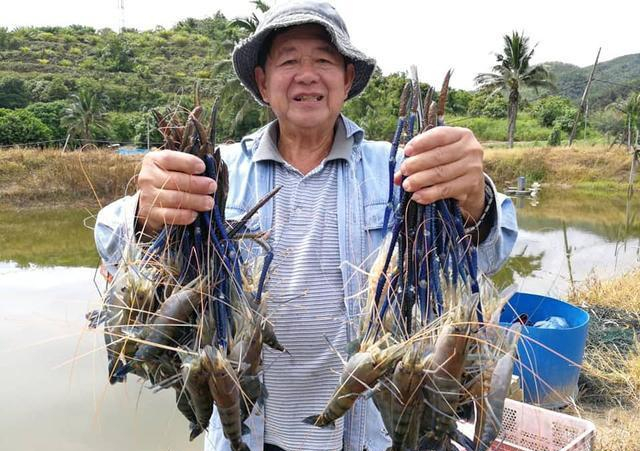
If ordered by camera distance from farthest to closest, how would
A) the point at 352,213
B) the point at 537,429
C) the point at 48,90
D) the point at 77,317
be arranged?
the point at 48,90
the point at 77,317
the point at 537,429
the point at 352,213

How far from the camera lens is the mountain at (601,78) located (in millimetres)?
79062

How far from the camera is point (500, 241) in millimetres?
1910

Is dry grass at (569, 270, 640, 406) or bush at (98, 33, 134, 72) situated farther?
bush at (98, 33, 134, 72)

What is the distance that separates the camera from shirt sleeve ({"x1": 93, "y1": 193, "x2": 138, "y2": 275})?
1.79 metres

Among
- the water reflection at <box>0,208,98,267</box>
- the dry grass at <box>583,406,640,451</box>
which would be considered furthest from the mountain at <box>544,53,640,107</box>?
the dry grass at <box>583,406,640,451</box>

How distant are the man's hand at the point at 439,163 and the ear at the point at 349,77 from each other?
35.7 inches

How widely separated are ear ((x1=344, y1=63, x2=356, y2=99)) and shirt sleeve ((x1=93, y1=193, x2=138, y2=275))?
3.48ft

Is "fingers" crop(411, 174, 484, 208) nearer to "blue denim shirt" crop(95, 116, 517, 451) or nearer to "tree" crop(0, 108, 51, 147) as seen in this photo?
"blue denim shirt" crop(95, 116, 517, 451)

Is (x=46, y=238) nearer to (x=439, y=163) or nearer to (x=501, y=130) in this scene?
(x=439, y=163)

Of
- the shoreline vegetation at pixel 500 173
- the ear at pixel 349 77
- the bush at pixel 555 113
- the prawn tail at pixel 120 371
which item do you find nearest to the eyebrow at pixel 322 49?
the ear at pixel 349 77

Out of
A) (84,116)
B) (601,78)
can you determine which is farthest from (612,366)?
(601,78)

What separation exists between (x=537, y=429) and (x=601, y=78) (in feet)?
369

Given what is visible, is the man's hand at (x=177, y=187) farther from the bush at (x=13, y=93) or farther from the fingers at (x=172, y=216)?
the bush at (x=13, y=93)

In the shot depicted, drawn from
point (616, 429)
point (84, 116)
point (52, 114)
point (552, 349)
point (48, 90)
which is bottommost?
point (616, 429)
